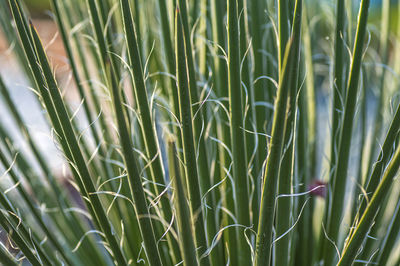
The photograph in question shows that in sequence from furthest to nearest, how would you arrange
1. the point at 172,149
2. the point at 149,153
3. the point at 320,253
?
the point at 320,253 < the point at 149,153 < the point at 172,149

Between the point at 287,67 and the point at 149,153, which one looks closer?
the point at 287,67

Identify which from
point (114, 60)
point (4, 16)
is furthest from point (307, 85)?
point (4, 16)

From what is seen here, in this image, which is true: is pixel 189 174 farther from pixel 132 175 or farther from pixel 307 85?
pixel 307 85

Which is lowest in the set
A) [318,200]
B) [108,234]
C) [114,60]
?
[318,200]

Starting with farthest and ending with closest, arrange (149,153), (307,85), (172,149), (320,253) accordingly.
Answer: (307,85)
(320,253)
(149,153)
(172,149)

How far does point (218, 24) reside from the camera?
0.41 metres

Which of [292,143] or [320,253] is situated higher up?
[292,143]

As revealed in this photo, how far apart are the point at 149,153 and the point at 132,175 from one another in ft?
0.26

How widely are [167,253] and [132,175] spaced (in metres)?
0.18

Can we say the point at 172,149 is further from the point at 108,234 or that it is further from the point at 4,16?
the point at 4,16

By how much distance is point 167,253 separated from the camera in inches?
16.1

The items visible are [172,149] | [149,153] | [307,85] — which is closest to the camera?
[172,149]

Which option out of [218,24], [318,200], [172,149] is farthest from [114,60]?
[318,200]

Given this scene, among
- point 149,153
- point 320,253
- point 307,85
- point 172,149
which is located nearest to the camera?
point 172,149
